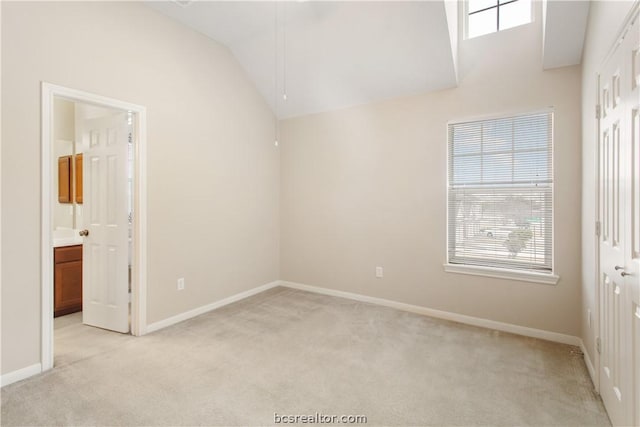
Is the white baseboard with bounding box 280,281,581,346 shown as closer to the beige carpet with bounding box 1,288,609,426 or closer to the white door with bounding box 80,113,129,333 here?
the beige carpet with bounding box 1,288,609,426

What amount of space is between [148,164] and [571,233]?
407 cm

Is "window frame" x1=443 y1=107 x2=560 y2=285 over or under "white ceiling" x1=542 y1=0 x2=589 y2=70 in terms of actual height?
under

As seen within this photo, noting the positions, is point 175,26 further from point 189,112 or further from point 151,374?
point 151,374

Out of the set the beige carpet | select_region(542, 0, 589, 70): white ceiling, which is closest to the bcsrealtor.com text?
the beige carpet

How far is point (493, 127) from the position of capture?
3326 mm

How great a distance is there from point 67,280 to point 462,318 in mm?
4502

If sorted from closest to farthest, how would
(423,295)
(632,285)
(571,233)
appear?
(632,285), (571,233), (423,295)

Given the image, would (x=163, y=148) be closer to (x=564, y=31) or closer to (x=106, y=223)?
(x=106, y=223)

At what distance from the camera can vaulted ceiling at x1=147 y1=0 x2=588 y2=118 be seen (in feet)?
9.80

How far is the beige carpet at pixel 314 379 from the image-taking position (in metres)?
1.96

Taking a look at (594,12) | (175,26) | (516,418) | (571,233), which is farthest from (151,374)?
(594,12)

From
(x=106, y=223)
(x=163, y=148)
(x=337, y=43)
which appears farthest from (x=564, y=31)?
(x=106, y=223)

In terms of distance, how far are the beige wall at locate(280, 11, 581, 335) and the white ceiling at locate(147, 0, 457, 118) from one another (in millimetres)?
274

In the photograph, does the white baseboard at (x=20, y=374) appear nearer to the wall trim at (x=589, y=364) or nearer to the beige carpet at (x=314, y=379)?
the beige carpet at (x=314, y=379)
